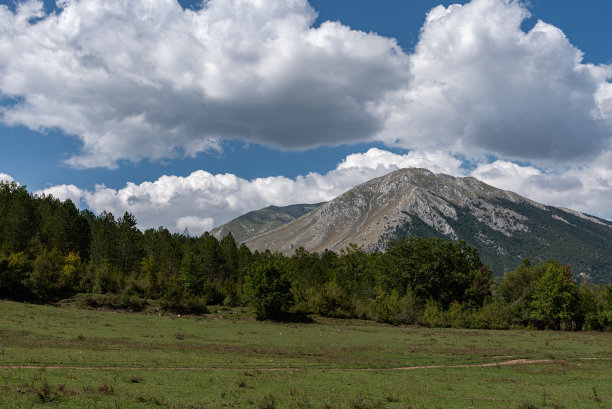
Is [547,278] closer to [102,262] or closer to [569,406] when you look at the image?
[569,406]

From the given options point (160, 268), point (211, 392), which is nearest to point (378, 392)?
point (211, 392)

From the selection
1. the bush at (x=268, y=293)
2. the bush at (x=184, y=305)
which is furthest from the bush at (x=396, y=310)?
the bush at (x=184, y=305)

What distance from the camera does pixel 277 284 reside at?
90.3 meters

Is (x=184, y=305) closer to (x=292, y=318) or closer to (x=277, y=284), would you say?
(x=277, y=284)

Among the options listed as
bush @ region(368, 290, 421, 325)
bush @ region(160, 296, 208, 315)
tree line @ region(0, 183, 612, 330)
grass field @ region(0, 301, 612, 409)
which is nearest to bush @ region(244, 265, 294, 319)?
tree line @ region(0, 183, 612, 330)

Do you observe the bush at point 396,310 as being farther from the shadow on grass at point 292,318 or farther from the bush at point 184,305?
the bush at point 184,305

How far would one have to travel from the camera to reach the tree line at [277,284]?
8988 centimetres

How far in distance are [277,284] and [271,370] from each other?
58.2 m

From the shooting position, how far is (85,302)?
85062mm

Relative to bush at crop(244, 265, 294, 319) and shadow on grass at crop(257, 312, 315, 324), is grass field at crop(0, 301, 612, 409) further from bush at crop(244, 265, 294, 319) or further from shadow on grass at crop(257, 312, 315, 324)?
shadow on grass at crop(257, 312, 315, 324)

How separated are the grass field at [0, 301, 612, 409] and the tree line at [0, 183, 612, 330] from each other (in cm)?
2887

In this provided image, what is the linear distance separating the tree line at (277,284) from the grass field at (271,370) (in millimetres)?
28866

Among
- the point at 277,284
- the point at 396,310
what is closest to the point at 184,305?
the point at 277,284

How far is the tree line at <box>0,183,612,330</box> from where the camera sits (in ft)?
295
